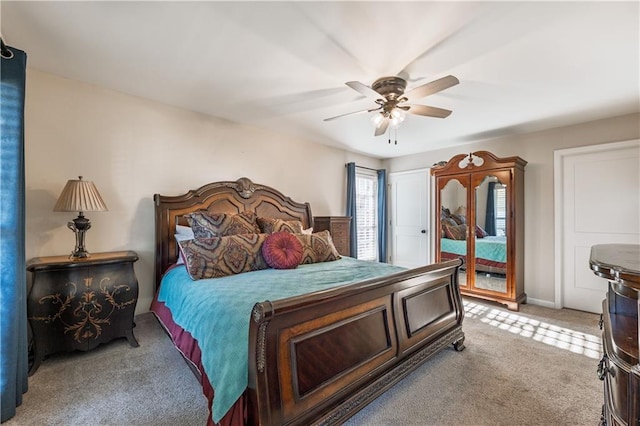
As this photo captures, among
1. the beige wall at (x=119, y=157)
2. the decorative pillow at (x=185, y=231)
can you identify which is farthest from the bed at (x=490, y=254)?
the decorative pillow at (x=185, y=231)

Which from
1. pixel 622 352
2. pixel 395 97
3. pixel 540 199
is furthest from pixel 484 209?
pixel 622 352

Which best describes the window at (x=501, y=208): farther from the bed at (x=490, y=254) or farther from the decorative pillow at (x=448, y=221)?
the decorative pillow at (x=448, y=221)

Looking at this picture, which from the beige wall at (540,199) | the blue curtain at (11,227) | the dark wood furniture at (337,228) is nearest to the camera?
the blue curtain at (11,227)

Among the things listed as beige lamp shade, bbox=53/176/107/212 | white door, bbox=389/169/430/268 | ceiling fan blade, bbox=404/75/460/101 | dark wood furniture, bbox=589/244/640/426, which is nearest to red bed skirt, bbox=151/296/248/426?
beige lamp shade, bbox=53/176/107/212

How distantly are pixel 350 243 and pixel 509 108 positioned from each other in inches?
117

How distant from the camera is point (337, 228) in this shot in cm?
451

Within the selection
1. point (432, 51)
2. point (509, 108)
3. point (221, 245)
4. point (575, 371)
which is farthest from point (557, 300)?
point (221, 245)

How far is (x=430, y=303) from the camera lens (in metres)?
2.38

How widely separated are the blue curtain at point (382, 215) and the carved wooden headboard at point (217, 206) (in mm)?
1906

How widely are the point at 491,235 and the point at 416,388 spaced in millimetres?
2854

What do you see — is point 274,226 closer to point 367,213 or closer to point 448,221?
point 367,213

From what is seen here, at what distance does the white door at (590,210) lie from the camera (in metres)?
3.35

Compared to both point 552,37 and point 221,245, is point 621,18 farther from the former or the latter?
point 221,245

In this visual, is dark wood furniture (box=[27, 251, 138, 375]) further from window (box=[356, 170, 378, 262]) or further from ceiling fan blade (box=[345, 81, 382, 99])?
window (box=[356, 170, 378, 262])
